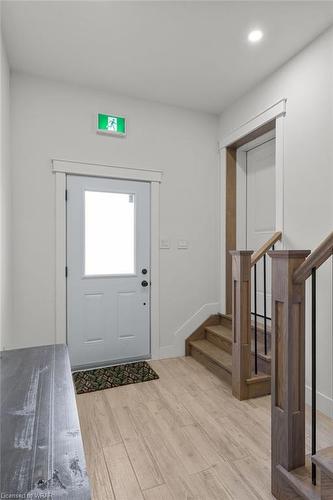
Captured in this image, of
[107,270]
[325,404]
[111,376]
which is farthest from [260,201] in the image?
[111,376]

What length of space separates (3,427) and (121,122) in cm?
285

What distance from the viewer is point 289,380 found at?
1.39 metres

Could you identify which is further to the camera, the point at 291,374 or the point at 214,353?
the point at 214,353

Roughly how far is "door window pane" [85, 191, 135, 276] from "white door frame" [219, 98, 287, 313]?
1102 millimetres

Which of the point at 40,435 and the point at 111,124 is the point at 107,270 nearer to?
the point at 111,124

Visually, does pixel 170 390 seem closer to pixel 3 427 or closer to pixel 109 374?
pixel 109 374

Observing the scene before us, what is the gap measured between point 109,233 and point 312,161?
2.01 m

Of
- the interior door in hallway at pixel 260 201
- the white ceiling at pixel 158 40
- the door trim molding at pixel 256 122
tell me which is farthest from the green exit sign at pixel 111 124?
the interior door in hallway at pixel 260 201

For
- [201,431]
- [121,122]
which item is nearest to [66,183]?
[121,122]

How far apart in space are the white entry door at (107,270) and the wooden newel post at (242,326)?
1126 mm

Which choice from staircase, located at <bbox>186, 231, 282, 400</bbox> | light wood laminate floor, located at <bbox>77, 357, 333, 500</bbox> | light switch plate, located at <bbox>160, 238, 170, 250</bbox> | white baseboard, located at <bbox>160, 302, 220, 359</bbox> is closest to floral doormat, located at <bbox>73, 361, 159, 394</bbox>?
light wood laminate floor, located at <bbox>77, 357, 333, 500</bbox>

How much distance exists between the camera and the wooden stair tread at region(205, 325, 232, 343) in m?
2.96

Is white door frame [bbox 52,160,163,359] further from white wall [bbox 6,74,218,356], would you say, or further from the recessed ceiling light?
the recessed ceiling light

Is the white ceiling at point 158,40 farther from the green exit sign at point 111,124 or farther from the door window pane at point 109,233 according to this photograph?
Result: the door window pane at point 109,233
